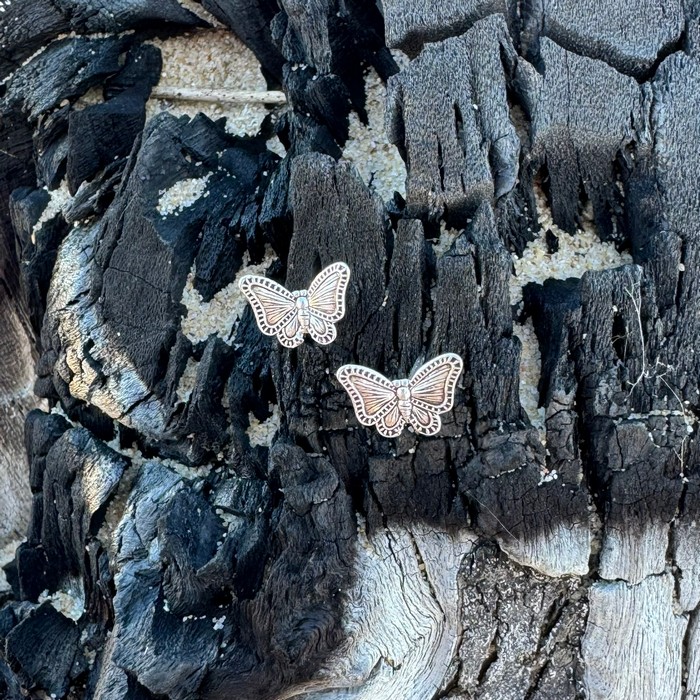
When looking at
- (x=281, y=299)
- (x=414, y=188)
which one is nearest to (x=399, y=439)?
(x=281, y=299)

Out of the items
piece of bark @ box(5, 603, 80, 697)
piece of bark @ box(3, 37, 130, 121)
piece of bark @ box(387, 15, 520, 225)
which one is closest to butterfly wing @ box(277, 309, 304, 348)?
piece of bark @ box(387, 15, 520, 225)

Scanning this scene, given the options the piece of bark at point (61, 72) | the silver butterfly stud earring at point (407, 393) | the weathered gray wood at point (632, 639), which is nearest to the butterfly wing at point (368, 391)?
the silver butterfly stud earring at point (407, 393)

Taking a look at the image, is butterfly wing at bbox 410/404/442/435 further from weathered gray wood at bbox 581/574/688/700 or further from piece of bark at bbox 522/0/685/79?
piece of bark at bbox 522/0/685/79

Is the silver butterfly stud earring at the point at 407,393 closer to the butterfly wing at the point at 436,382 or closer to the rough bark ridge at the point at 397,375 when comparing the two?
the butterfly wing at the point at 436,382

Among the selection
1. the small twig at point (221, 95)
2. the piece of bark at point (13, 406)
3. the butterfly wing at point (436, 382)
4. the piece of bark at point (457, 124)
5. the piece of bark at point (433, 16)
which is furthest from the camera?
the piece of bark at point (13, 406)

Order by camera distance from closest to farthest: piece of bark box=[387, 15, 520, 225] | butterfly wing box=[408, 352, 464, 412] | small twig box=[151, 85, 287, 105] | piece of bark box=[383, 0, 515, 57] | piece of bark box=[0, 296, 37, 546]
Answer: butterfly wing box=[408, 352, 464, 412]
piece of bark box=[387, 15, 520, 225]
piece of bark box=[383, 0, 515, 57]
small twig box=[151, 85, 287, 105]
piece of bark box=[0, 296, 37, 546]

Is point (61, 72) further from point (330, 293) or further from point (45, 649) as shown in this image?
point (45, 649)

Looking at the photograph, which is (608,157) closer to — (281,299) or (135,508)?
(281,299)
